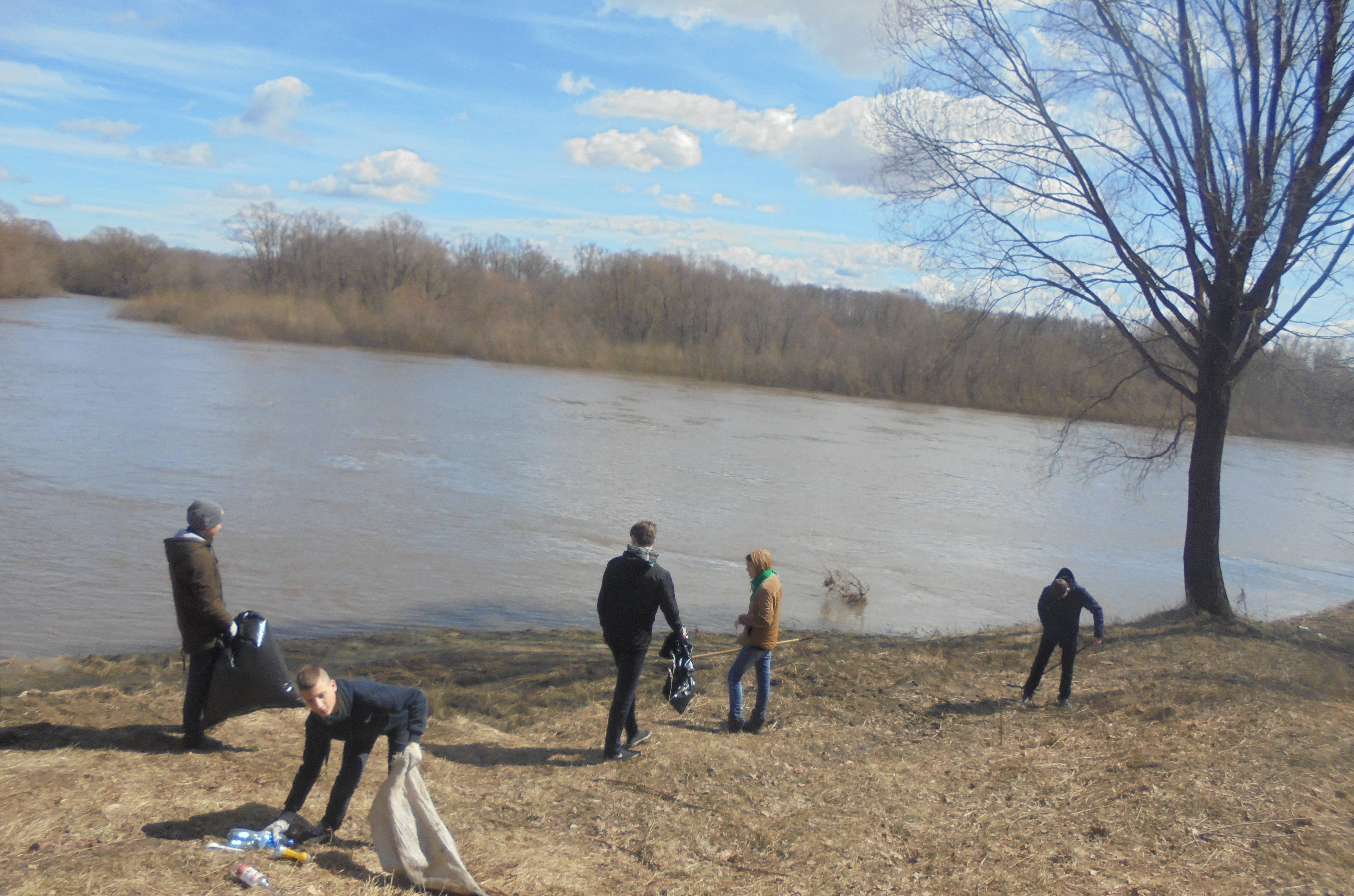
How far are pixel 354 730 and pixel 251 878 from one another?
0.79m

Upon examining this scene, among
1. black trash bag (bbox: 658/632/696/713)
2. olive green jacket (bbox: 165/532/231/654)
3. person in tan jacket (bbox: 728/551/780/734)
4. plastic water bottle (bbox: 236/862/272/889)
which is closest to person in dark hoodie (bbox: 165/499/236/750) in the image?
olive green jacket (bbox: 165/532/231/654)

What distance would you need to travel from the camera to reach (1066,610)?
23.9 feet

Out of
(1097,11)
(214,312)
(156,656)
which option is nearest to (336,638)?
(156,656)

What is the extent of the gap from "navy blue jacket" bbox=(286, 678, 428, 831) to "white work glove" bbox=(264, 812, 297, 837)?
30mm

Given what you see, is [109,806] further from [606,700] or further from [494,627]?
[494,627]

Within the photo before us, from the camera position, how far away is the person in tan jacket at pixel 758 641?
6.43 metres

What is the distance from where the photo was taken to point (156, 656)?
28.8ft

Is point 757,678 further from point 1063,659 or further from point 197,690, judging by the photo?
point 197,690

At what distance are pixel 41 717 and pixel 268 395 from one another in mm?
28483

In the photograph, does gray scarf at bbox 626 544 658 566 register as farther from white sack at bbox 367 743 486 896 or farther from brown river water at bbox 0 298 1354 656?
brown river water at bbox 0 298 1354 656

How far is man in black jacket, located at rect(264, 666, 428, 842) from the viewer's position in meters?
4.54

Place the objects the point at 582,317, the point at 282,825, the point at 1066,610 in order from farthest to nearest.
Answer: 1. the point at 582,317
2. the point at 1066,610
3. the point at 282,825

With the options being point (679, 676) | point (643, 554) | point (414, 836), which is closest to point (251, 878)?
point (414, 836)

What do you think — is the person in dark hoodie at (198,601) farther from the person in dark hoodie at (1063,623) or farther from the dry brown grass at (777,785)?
the person in dark hoodie at (1063,623)
